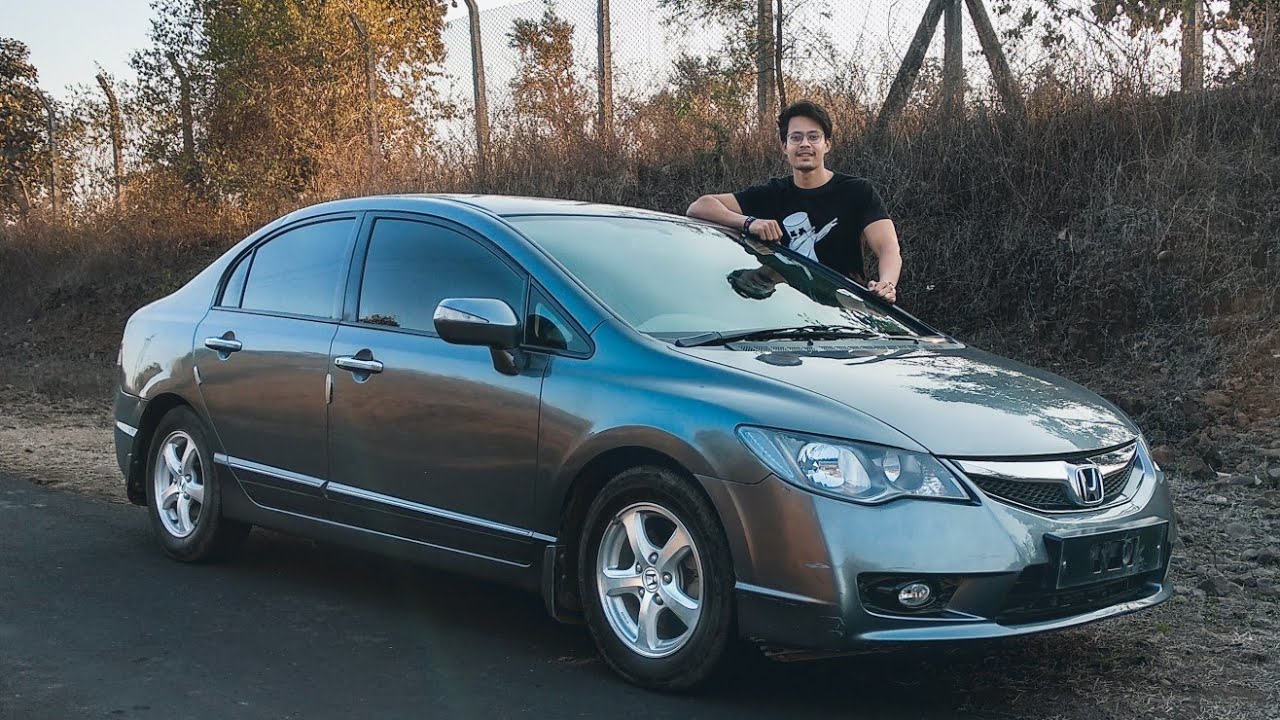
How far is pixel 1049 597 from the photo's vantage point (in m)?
3.97

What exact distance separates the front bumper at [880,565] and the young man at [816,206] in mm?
2616

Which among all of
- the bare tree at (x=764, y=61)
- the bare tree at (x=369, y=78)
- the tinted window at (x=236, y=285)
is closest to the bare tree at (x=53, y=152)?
the bare tree at (x=369, y=78)

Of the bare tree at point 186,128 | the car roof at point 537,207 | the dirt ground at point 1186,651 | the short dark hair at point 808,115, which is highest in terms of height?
the bare tree at point 186,128

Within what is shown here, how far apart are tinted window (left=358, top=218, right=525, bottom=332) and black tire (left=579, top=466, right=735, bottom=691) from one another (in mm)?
917

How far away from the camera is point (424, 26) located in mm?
17984

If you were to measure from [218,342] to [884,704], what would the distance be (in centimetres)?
332

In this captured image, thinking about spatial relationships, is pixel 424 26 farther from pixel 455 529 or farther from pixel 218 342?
pixel 455 529

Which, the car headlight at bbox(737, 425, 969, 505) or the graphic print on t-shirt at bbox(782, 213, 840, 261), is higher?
the graphic print on t-shirt at bbox(782, 213, 840, 261)

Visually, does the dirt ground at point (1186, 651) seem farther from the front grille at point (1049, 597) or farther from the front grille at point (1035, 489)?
the front grille at point (1035, 489)

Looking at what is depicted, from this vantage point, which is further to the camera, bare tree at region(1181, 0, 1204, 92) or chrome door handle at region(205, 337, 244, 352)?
bare tree at region(1181, 0, 1204, 92)

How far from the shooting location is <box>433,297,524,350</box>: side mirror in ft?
15.2

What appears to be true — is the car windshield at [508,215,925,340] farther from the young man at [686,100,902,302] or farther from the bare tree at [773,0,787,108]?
the bare tree at [773,0,787,108]

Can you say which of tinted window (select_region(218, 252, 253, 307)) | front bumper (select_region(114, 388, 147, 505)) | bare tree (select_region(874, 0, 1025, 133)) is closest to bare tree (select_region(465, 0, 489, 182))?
bare tree (select_region(874, 0, 1025, 133))

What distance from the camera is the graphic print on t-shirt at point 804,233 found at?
641 cm
